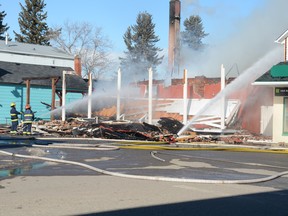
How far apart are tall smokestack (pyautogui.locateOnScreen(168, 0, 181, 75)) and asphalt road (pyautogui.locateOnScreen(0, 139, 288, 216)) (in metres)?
27.4

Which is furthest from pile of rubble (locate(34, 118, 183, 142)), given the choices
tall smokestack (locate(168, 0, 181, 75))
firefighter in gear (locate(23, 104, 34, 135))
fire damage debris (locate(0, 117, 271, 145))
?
tall smokestack (locate(168, 0, 181, 75))

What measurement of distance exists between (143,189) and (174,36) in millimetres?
33810

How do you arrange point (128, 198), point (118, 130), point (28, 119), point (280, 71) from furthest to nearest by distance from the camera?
point (28, 119), point (118, 130), point (280, 71), point (128, 198)

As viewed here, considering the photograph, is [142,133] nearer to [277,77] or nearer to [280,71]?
[277,77]

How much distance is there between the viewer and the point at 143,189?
7.62 metres

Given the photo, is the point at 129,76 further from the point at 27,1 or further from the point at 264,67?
the point at 27,1

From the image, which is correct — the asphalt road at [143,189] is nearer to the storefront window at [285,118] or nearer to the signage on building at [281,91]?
the storefront window at [285,118]

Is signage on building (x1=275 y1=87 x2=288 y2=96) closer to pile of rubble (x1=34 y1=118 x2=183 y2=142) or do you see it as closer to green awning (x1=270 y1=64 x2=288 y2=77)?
green awning (x1=270 y1=64 x2=288 y2=77)

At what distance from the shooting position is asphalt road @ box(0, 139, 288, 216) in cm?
619

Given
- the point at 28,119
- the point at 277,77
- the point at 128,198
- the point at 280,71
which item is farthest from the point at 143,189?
the point at 28,119

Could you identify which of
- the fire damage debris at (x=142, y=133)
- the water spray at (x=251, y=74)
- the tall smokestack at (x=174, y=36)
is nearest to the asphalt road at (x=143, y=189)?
the fire damage debris at (x=142, y=133)

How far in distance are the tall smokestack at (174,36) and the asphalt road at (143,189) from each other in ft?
89.8

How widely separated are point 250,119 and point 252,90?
1.60 meters

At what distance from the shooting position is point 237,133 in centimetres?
2241
